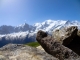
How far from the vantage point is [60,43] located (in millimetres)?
19562

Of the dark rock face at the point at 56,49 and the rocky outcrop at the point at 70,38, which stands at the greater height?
the rocky outcrop at the point at 70,38

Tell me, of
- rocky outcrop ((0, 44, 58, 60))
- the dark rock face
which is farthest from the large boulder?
rocky outcrop ((0, 44, 58, 60))

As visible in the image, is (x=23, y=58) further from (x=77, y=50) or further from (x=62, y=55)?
(x=77, y=50)

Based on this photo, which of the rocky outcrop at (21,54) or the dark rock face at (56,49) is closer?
the rocky outcrop at (21,54)

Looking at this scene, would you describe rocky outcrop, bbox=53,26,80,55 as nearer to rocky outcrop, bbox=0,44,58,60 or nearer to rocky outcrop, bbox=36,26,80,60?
rocky outcrop, bbox=36,26,80,60

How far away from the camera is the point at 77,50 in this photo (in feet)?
92.0

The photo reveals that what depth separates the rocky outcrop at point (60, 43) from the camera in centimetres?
1659

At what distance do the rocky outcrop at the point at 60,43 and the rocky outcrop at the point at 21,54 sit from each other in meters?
2.94

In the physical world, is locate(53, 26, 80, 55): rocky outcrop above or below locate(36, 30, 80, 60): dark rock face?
above

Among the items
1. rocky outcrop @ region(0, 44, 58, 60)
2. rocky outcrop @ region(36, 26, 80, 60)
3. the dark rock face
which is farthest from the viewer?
rocky outcrop @ region(36, 26, 80, 60)

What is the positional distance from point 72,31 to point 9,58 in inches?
687

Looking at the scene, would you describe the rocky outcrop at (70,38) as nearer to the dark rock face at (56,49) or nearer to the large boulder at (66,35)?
the large boulder at (66,35)

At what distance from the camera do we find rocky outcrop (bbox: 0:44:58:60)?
13414mm

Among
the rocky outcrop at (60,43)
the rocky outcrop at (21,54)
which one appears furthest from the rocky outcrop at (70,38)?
the rocky outcrop at (21,54)
